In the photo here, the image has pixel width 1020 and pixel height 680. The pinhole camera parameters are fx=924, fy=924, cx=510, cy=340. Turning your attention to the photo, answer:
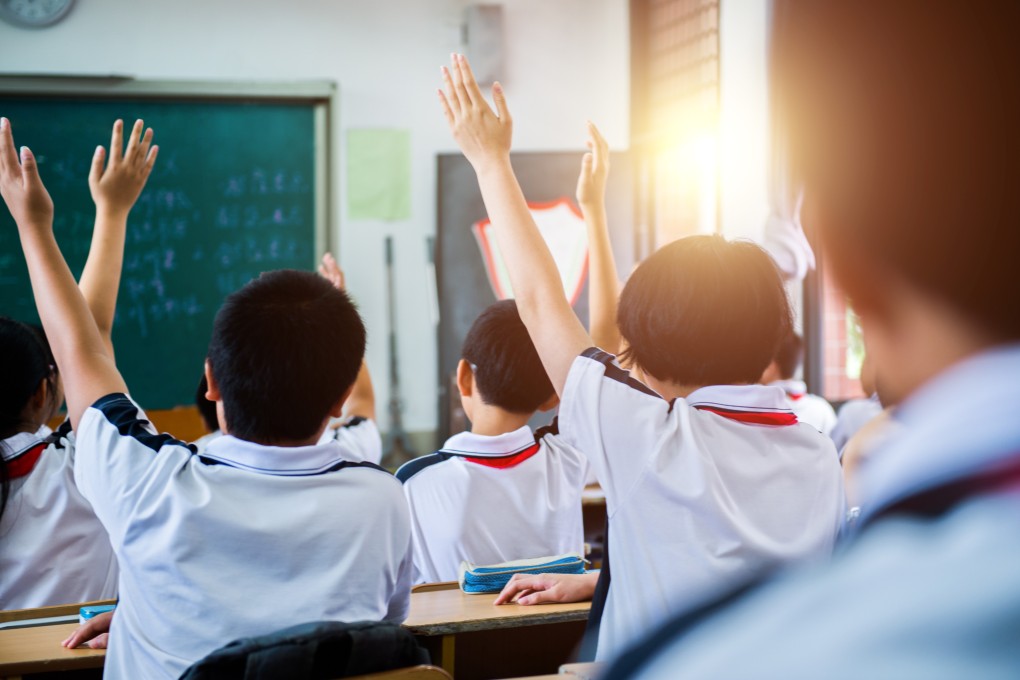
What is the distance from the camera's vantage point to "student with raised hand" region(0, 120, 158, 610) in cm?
183

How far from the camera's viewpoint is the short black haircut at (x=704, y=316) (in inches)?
51.1

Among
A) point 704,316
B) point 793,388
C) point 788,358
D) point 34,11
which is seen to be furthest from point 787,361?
Result: point 34,11

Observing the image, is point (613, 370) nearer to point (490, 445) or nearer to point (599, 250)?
point (599, 250)

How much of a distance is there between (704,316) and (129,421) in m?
0.80

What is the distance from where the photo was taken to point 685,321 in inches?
50.9

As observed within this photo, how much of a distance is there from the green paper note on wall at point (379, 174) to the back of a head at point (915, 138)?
4.90 metres

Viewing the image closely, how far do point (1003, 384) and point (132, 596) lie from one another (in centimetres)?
124

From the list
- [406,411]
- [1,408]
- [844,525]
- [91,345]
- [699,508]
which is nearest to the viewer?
[699,508]

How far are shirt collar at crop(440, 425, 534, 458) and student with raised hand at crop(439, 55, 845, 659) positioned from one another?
66cm


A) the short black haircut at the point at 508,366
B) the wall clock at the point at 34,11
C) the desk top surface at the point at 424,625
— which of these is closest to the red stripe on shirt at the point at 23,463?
the desk top surface at the point at 424,625

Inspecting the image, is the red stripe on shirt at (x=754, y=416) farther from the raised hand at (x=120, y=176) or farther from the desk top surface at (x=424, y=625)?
the raised hand at (x=120, y=176)

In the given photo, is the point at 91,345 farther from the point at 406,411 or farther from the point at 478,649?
the point at 406,411

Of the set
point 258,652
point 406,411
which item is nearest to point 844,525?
point 258,652

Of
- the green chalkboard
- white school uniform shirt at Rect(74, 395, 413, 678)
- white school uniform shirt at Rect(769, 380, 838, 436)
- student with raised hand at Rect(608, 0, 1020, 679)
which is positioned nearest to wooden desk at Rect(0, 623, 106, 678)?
white school uniform shirt at Rect(74, 395, 413, 678)
